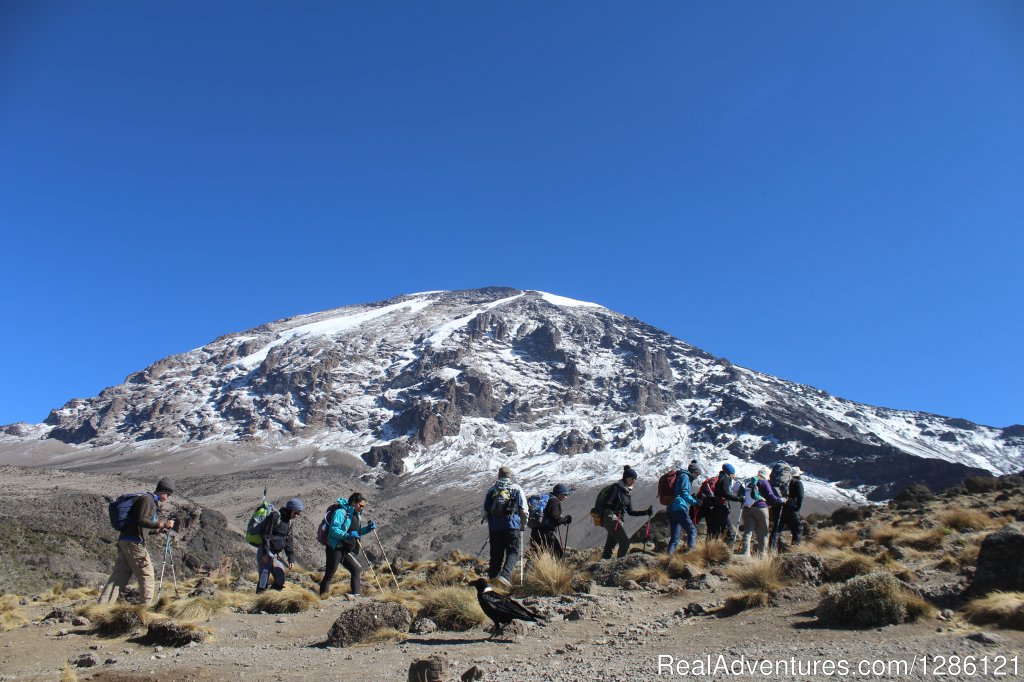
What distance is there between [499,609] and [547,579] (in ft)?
6.20

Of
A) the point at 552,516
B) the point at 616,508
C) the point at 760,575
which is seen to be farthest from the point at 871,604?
the point at 552,516

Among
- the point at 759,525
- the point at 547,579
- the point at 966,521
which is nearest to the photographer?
the point at 547,579

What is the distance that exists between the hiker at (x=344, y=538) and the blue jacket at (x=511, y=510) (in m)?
1.87

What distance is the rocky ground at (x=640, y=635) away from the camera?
Answer: 4613mm

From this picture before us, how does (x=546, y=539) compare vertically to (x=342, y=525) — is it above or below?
below

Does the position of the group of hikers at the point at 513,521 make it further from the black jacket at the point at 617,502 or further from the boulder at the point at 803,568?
the boulder at the point at 803,568

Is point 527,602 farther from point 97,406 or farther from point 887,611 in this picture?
point 97,406

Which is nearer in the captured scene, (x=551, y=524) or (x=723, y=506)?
(x=551, y=524)

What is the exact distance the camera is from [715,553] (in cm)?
904

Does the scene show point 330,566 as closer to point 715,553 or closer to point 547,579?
point 547,579

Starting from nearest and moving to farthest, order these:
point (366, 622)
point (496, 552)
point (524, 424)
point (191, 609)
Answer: point (366, 622)
point (191, 609)
point (496, 552)
point (524, 424)

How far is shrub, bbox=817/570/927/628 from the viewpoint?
5320mm

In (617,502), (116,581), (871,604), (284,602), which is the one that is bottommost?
(284,602)

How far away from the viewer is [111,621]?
702 centimetres
